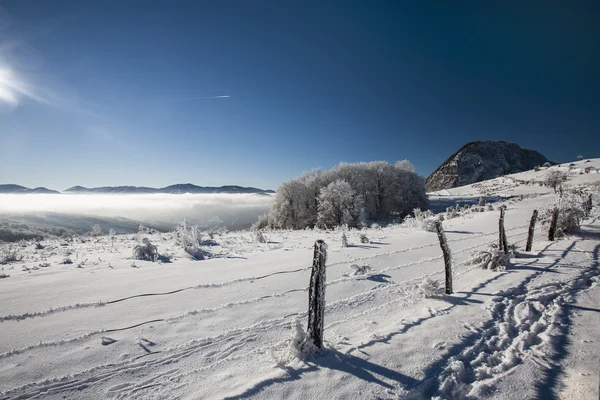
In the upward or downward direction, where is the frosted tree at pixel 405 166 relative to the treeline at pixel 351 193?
upward

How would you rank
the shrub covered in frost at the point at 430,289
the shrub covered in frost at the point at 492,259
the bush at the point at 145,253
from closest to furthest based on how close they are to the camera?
the shrub covered in frost at the point at 430,289
the shrub covered in frost at the point at 492,259
the bush at the point at 145,253

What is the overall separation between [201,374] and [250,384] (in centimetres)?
79

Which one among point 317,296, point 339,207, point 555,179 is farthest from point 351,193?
point 555,179

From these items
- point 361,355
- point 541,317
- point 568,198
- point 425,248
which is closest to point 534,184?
point 568,198

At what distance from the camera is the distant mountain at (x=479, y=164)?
310ft

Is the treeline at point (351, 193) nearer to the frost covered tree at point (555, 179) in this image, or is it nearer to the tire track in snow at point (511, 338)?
the frost covered tree at point (555, 179)

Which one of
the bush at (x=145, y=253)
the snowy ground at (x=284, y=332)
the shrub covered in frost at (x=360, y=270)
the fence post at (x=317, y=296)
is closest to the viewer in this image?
the snowy ground at (x=284, y=332)

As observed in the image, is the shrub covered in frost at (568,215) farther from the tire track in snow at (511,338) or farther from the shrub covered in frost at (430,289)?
the shrub covered in frost at (430,289)

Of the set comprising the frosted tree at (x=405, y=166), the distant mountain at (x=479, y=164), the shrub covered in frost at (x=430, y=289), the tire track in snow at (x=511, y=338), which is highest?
the distant mountain at (x=479, y=164)

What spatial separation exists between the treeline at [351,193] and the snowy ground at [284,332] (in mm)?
24317

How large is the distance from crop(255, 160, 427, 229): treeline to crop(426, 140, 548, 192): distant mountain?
59.5 m

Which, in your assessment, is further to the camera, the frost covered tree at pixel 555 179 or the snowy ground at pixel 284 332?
the frost covered tree at pixel 555 179

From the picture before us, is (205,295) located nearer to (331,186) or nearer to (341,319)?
(341,319)

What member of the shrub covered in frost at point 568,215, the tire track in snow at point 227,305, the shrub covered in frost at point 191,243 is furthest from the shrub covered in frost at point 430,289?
the shrub covered in frost at point 568,215
